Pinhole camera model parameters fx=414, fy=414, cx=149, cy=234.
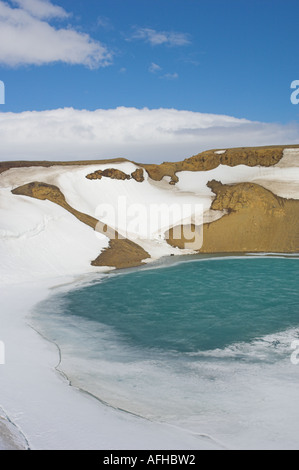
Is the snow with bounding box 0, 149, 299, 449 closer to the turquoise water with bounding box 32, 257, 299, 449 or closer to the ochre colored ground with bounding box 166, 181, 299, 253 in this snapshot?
the turquoise water with bounding box 32, 257, 299, 449

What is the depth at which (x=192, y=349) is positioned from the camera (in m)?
11.4

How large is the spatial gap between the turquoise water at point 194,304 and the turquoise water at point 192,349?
39 mm

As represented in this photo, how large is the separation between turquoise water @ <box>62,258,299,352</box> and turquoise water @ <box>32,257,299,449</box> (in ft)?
0.13

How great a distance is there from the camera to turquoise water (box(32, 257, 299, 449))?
25.8ft

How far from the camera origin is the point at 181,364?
1040 cm

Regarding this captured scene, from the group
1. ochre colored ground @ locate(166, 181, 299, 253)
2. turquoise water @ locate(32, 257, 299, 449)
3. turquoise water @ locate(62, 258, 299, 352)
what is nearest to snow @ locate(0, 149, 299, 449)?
turquoise water @ locate(32, 257, 299, 449)

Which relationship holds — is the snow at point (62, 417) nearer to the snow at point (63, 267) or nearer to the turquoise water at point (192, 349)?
the snow at point (63, 267)

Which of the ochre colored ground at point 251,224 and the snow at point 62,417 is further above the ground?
the ochre colored ground at point 251,224

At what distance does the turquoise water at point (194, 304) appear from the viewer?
12.6 m

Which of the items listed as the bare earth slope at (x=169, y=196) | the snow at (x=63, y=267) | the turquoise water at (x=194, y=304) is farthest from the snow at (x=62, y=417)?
the bare earth slope at (x=169, y=196)

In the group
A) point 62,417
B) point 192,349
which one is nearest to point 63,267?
point 192,349

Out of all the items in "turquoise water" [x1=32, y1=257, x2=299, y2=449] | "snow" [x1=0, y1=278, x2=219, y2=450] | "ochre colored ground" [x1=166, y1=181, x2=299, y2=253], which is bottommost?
"turquoise water" [x1=32, y1=257, x2=299, y2=449]
